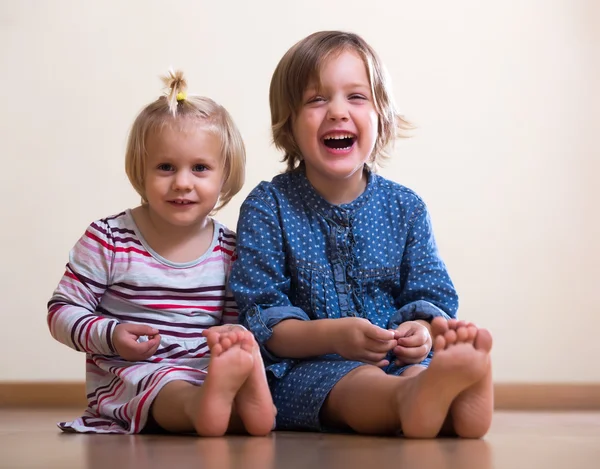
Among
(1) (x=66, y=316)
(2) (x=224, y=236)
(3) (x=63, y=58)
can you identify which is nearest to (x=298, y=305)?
(2) (x=224, y=236)

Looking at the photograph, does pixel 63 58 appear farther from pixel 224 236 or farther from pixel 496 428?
pixel 496 428

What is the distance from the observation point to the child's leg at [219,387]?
1272mm

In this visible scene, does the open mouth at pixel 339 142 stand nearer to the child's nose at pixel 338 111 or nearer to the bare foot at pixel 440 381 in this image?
the child's nose at pixel 338 111

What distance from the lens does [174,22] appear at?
2.69 m

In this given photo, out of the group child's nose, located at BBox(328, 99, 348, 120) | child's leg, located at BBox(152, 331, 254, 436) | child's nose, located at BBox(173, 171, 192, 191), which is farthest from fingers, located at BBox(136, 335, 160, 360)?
child's nose, located at BBox(328, 99, 348, 120)

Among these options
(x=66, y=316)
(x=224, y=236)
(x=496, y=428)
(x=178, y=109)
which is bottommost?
(x=496, y=428)

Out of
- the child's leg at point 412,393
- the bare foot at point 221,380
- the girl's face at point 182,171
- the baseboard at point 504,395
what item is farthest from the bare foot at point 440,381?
the baseboard at point 504,395

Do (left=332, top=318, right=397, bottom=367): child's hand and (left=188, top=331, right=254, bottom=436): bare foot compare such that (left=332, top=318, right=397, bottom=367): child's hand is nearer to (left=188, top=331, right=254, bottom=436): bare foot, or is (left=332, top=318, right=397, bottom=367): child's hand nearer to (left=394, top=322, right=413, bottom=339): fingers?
(left=394, top=322, right=413, bottom=339): fingers

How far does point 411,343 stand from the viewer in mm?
1449

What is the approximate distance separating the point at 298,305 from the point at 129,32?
1391mm

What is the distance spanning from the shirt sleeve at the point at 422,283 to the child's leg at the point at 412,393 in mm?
174

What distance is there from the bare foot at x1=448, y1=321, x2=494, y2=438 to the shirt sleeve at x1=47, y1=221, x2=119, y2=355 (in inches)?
23.0

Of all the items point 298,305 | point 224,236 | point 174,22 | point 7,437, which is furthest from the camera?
point 174,22

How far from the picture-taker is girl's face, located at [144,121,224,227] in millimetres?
1611
